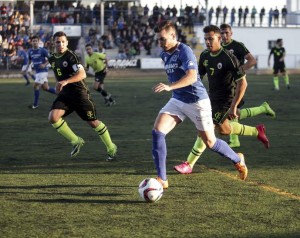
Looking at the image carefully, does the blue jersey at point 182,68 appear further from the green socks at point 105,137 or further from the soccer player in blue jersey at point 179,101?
the green socks at point 105,137

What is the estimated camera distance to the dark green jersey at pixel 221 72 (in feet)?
35.8

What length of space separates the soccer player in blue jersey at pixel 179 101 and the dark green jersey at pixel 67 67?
125 inches

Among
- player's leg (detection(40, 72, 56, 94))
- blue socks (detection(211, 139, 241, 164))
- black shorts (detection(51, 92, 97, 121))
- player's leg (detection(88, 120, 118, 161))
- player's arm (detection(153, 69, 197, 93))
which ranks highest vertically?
player's arm (detection(153, 69, 197, 93))

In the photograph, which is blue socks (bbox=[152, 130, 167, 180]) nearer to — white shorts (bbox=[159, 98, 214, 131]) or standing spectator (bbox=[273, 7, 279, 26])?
white shorts (bbox=[159, 98, 214, 131])

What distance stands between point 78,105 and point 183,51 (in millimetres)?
3514

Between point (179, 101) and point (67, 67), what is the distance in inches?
Result: 141

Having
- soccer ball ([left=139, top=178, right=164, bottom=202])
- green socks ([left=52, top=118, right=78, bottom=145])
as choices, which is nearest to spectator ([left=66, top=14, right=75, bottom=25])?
green socks ([left=52, top=118, right=78, bottom=145])

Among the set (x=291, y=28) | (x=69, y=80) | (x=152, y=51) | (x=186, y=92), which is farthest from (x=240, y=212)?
(x=291, y=28)

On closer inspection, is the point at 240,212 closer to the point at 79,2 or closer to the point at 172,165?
the point at 172,165

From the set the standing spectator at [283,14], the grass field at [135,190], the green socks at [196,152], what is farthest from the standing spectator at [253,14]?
the green socks at [196,152]

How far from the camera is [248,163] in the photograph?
11.5 meters

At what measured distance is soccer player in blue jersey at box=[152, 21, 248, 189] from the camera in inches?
356

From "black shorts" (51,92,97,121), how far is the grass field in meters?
0.70

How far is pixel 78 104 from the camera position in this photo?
12.3 meters
